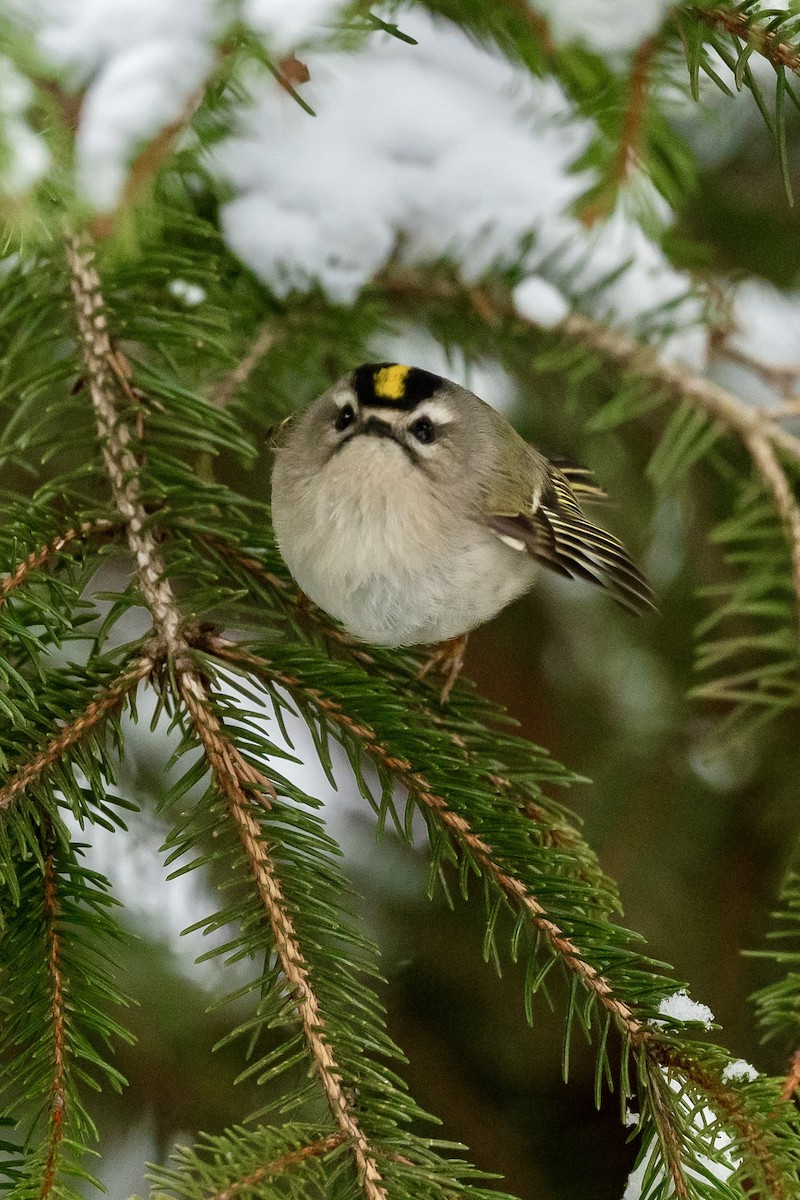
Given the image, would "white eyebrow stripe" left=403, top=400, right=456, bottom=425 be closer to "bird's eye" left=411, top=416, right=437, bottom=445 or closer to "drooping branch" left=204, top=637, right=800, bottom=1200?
"bird's eye" left=411, top=416, right=437, bottom=445

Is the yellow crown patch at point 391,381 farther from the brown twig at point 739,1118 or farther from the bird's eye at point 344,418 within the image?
the brown twig at point 739,1118

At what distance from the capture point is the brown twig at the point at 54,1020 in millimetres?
763

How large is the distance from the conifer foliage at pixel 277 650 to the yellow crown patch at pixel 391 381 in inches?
7.1

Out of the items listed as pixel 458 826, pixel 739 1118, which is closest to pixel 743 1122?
pixel 739 1118

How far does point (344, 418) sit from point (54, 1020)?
796 millimetres

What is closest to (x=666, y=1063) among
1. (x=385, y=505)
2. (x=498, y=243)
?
(x=385, y=505)

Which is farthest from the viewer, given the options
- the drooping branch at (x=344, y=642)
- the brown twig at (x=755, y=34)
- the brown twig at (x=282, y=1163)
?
the drooping branch at (x=344, y=642)

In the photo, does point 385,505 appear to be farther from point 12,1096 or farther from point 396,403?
point 12,1096

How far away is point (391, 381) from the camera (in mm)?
1333

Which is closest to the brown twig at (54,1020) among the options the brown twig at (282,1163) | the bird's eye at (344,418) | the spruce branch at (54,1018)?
the spruce branch at (54,1018)

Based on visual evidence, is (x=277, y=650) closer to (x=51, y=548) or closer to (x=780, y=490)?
(x=51, y=548)

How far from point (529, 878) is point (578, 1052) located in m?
0.69

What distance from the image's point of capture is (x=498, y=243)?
4.96 ft

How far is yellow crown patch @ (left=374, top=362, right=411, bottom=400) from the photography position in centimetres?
133
